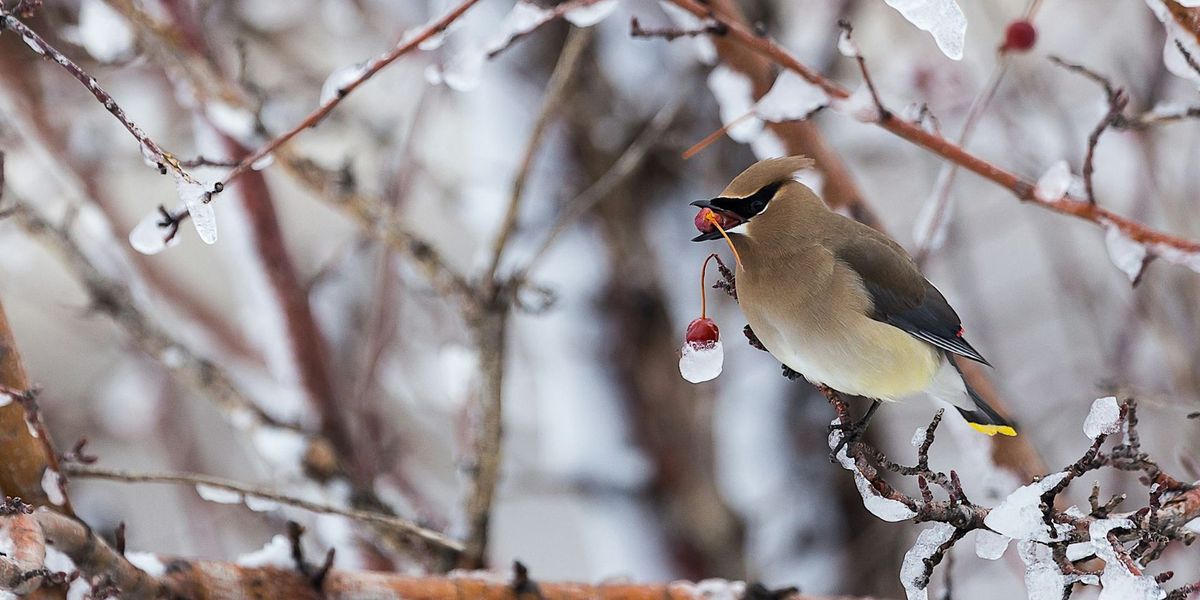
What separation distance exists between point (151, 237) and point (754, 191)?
0.43 meters

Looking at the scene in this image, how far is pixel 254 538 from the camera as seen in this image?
2.63m

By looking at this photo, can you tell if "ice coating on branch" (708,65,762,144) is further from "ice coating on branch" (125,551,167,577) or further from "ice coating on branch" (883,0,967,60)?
"ice coating on branch" (125,551,167,577)

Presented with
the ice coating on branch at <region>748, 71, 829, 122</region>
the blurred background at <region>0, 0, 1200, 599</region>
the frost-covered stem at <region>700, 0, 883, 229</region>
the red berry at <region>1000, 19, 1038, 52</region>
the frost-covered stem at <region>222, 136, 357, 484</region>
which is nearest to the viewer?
the ice coating on branch at <region>748, 71, 829, 122</region>

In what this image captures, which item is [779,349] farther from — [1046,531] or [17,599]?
[17,599]

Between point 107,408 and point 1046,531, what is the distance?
8.72ft

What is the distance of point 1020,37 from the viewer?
1.03 metres

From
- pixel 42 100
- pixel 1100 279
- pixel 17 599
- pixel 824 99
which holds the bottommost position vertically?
pixel 17 599

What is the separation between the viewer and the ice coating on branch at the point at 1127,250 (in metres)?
0.91

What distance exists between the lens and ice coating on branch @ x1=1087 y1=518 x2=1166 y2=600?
0.63 metres

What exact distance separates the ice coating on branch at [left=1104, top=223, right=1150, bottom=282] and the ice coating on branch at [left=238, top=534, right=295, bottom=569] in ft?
2.44

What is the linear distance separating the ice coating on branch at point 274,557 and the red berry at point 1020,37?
0.80 meters

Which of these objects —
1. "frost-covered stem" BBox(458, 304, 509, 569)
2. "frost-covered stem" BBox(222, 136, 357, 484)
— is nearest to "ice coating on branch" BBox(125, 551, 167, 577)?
"frost-covered stem" BBox(458, 304, 509, 569)

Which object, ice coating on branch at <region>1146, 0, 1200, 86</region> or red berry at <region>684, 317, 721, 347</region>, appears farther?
ice coating on branch at <region>1146, 0, 1200, 86</region>

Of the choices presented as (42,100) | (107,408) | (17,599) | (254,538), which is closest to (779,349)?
(17,599)
